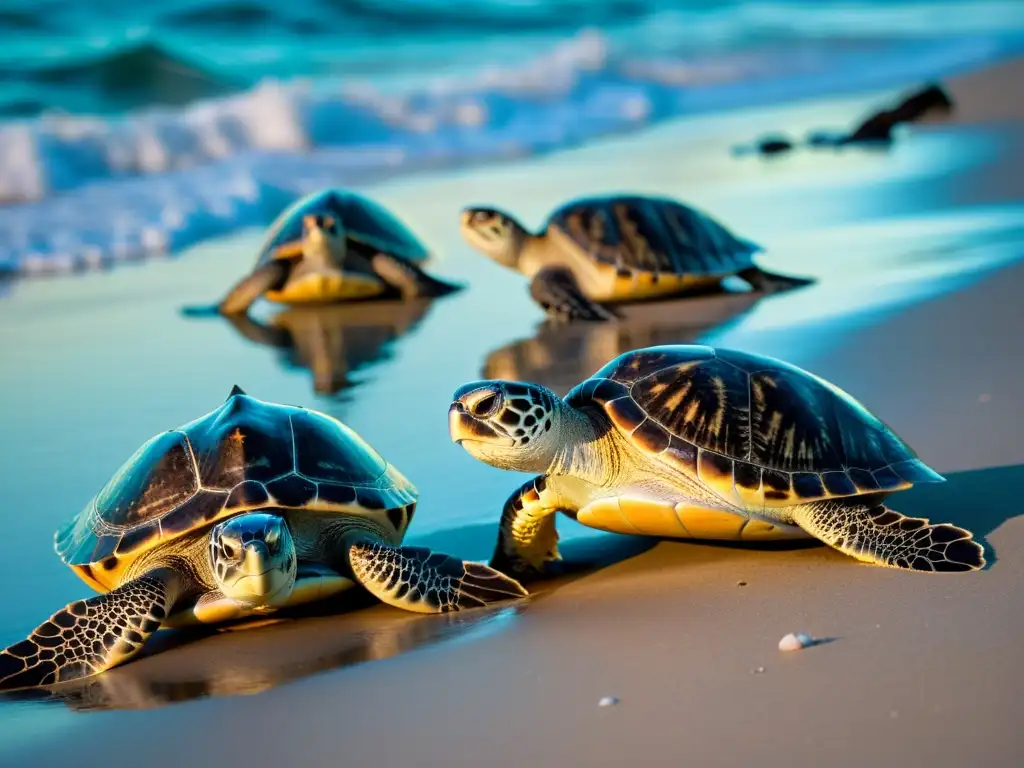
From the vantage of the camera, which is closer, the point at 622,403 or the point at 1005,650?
the point at 1005,650

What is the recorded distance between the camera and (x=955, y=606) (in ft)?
9.93

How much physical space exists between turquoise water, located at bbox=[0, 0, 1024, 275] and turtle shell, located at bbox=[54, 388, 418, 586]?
642 cm

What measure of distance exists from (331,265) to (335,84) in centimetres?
1215

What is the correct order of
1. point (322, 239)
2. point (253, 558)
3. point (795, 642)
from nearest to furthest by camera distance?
point (795, 642) → point (253, 558) → point (322, 239)

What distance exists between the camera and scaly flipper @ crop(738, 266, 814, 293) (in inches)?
292

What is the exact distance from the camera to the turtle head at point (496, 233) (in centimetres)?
794

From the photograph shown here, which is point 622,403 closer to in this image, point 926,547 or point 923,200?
point 926,547

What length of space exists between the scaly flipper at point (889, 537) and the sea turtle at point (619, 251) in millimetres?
3900

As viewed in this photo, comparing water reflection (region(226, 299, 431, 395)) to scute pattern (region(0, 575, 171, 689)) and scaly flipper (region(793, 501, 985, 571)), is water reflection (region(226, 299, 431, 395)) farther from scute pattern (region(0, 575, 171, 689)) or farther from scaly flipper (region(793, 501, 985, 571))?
scaly flipper (region(793, 501, 985, 571))

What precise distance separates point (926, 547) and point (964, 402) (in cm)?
166

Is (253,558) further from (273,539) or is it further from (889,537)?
(889,537)

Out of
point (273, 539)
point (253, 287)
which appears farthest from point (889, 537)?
point (253, 287)

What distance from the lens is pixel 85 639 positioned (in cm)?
326

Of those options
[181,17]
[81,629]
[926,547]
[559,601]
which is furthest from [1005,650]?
[181,17]
